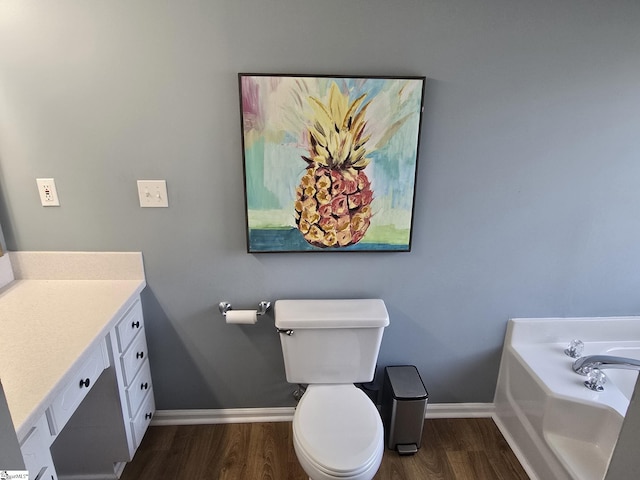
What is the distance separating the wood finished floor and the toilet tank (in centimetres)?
42

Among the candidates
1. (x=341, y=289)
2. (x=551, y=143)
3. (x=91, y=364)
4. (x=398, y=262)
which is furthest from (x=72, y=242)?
(x=551, y=143)

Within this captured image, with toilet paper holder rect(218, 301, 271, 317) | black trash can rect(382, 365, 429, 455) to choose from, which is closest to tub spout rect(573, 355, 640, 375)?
black trash can rect(382, 365, 429, 455)

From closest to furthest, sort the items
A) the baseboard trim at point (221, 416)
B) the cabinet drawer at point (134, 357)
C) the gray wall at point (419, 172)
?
the gray wall at point (419, 172), the cabinet drawer at point (134, 357), the baseboard trim at point (221, 416)

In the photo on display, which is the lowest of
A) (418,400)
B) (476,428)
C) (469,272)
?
(476,428)

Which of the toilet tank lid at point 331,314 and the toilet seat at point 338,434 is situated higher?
the toilet tank lid at point 331,314

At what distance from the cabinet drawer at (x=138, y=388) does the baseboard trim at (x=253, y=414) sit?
247 mm

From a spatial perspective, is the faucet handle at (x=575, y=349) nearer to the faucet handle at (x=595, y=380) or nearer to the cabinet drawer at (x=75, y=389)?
the faucet handle at (x=595, y=380)

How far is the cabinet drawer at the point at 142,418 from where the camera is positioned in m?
1.60

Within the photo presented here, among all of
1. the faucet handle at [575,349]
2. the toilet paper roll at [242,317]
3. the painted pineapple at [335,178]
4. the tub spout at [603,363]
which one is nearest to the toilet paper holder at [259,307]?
the toilet paper roll at [242,317]

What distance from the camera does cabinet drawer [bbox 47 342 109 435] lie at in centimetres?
107

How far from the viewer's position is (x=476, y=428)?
6.47ft

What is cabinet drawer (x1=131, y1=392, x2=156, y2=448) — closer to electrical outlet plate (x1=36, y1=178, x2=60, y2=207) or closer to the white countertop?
the white countertop

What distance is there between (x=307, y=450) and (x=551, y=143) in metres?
1.60

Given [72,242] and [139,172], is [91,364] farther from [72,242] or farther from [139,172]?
[139,172]
